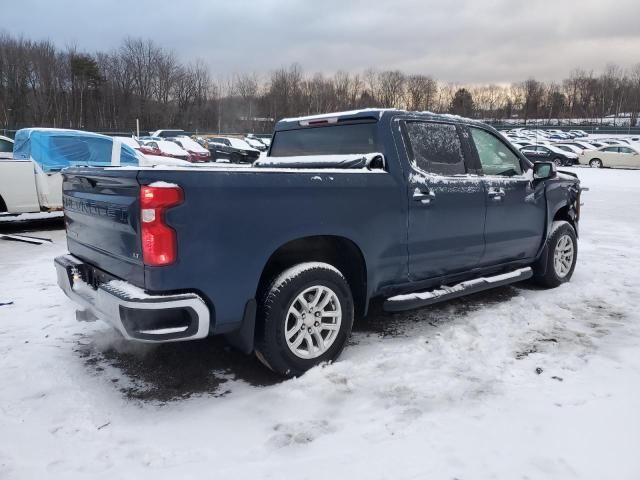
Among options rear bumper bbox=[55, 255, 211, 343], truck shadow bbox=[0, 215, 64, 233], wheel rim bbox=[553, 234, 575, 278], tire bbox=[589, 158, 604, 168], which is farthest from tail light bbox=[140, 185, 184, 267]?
tire bbox=[589, 158, 604, 168]

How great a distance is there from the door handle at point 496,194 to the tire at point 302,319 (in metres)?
1.95

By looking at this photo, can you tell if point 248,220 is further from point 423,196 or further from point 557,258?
point 557,258

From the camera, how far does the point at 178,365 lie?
3.93 metres

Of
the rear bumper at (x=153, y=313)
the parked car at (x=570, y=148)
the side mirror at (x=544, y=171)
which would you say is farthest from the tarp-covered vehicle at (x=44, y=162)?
the parked car at (x=570, y=148)

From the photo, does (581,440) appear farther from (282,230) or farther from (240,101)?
(240,101)

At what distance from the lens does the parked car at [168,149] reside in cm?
2675

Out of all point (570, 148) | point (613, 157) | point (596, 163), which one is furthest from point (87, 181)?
point (570, 148)

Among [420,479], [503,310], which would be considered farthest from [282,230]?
[503,310]

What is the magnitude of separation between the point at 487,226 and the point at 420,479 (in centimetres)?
290

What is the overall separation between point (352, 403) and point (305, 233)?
1158mm

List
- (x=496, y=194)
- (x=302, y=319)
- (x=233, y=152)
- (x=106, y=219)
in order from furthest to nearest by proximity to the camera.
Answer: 1. (x=233, y=152)
2. (x=496, y=194)
3. (x=302, y=319)
4. (x=106, y=219)

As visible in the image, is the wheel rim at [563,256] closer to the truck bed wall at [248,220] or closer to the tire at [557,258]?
the tire at [557,258]

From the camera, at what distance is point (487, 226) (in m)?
4.90

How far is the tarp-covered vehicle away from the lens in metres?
9.30
